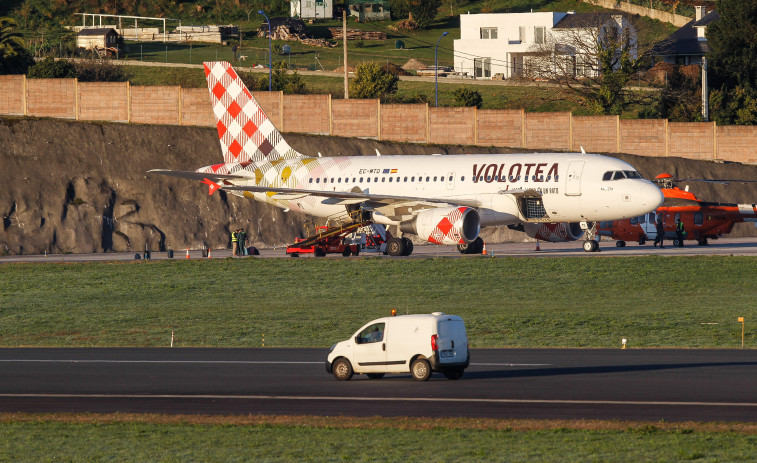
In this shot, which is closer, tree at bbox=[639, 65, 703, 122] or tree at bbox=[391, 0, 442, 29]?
tree at bbox=[639, 65, 703, 122]

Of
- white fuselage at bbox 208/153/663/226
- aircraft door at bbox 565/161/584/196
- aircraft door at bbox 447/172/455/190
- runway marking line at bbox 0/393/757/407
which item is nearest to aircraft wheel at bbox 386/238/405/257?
white fuselage at bbox 208/153/663/226

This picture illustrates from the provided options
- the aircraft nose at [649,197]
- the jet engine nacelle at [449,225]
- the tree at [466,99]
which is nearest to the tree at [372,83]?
the tree at [466,99]

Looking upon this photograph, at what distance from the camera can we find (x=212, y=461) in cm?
1633

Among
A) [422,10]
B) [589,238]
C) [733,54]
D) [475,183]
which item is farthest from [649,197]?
[422,10]

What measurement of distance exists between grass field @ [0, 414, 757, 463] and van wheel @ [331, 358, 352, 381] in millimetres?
4689

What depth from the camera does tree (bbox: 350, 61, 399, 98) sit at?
338ft

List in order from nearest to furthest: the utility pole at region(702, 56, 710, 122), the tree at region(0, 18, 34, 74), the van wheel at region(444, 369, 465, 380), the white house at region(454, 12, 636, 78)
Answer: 1. the van wheel at region(444, 369, 465, 380)
2. the utility pole at region(702, 56, 710, 122)
3. the tree at region(0, 18, 34, 74)
4. the white house at region(454, 12, 636, 78)

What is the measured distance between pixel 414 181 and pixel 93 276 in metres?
16.6

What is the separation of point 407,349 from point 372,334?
92cm

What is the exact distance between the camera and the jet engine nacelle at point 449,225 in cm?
5125

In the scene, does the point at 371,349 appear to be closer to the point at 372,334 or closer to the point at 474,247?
the point at 372,334

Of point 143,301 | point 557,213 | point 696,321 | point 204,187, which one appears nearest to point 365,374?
point 696,321

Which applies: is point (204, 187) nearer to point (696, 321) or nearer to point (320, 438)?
point (696, 321)

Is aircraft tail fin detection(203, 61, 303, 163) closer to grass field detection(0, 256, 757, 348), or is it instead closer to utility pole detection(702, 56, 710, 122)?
grass field detection(0, 256, 757, 348)
